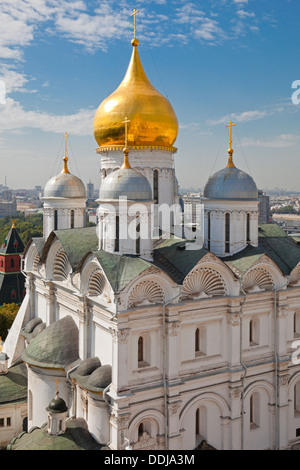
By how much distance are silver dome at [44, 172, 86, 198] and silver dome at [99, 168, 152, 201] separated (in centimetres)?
492

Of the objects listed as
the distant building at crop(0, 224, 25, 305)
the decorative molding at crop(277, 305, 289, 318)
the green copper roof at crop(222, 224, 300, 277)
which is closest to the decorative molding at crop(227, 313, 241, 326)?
the green copper roof at crop(222, 224, 300, 277)

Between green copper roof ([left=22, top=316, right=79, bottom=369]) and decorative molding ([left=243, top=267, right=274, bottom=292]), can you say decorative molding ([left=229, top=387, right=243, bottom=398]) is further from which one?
green copper roof ([left=22, top=316, right=79, bottom=369])

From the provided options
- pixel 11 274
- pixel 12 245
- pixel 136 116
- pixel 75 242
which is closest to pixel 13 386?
pixel 75 242

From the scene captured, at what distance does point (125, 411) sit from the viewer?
488 inches

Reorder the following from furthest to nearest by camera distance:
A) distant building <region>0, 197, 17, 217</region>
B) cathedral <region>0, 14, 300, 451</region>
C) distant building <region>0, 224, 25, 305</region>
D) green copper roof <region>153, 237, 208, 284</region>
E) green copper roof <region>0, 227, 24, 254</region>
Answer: distant building <region>0, 197, 17, 217</region> < green copper roof <region>0, 227, 24, 254</region> < distant building <region>0, 224, 25, 305</region> < green copper roof <region>153, 237, 208, 284</region> < cathedral <region>0, 14, 300, 451</region>

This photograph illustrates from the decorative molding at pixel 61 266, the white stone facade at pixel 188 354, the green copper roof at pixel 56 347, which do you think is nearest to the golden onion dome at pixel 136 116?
the decorative molding at pixel 61 266

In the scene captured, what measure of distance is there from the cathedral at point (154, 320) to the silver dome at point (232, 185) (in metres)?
0.04

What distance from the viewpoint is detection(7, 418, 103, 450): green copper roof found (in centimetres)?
1256

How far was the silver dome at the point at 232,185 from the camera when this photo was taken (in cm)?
1598

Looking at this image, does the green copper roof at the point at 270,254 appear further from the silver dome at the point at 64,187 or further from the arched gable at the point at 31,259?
the arched gable at the point at 31,259

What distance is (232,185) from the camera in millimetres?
15992

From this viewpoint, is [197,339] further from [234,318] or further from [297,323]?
[297,323]

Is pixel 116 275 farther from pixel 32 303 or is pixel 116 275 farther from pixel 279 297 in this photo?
pixel 32 303

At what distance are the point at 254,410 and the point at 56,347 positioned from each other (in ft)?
23.6
